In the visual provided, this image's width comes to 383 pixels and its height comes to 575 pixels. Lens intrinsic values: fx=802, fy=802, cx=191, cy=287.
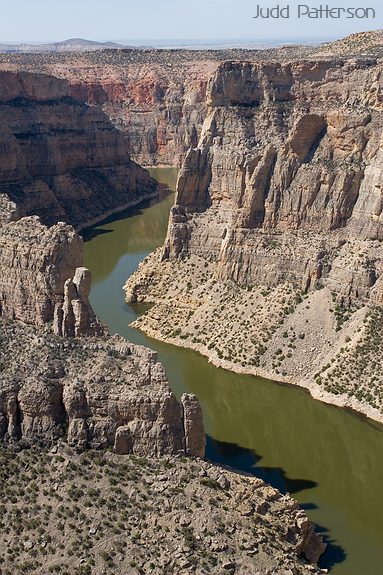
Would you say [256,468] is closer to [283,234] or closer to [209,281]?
[209,281]

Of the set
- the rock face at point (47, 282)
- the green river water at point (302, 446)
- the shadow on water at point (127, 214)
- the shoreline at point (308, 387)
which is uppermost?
the rock face at point (47, 282)

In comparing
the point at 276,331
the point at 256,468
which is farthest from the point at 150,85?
the point at 256,468

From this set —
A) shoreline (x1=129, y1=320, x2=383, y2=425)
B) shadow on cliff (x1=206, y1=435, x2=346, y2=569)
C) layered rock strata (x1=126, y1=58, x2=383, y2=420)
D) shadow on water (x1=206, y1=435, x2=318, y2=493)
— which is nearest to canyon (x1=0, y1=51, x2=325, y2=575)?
shadow on cliff (x1=206, y1=435, x2=346, y2=569)

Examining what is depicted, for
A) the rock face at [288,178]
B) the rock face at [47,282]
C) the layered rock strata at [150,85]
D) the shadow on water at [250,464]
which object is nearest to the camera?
the rock face at [47,282]

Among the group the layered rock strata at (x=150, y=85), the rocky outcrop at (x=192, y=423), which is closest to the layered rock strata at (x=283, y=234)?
the rocky outcrop at (x=192, y=423)

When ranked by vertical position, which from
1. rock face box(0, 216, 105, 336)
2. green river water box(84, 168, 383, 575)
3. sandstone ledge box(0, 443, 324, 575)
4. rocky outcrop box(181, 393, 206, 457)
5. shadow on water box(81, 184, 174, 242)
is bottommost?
green river water box(84, 168, 383, 575)

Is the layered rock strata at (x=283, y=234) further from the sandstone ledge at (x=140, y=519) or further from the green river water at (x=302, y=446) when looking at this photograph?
the sandstone ledge at (x=140, y=519)

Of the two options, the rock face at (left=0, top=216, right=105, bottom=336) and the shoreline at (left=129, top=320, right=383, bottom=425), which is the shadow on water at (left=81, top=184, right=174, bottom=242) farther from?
the rock face at (left=0, top=216, right=105, bottom=336)
